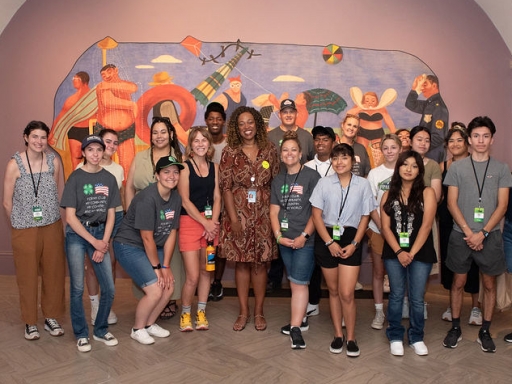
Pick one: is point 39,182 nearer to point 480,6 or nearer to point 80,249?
point 80,249

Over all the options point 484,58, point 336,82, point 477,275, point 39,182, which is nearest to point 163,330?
point 39,182

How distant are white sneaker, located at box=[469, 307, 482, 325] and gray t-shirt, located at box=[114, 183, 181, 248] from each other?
8.25ft

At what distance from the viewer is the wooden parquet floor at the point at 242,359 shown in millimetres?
3018

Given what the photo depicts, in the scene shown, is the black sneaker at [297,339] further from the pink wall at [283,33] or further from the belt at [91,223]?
the pink wall at [283,33]

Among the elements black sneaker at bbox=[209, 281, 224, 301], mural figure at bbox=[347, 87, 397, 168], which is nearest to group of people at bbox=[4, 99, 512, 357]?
black sneaker at bbox=[209, 281, 224, 301]

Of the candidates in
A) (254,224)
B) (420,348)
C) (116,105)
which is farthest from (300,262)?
(116,105)

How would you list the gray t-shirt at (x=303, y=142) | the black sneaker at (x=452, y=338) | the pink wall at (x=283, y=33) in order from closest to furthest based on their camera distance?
the black sneaker at (x=452, y=338) → the gray t-shirt at (x=303, y=142) → the pink wall at (x=283, y=33)

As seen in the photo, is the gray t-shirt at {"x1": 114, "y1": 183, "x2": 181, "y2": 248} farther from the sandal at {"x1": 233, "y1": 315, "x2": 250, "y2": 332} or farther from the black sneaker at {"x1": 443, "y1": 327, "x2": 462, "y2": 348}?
the black sneaker at {"x1": 443, "y1": 327, "x2": 462, "y2": 348}

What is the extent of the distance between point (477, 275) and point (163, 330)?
2.58 metres

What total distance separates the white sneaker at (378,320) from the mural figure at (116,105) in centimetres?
313

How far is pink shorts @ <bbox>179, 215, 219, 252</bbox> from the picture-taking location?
145 inches

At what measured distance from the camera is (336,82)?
204 inches

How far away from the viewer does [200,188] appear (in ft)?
12.2

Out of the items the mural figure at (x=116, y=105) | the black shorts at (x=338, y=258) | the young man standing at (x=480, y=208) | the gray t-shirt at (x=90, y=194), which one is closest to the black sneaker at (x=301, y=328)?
the black shorts at (x=338, y=258)
